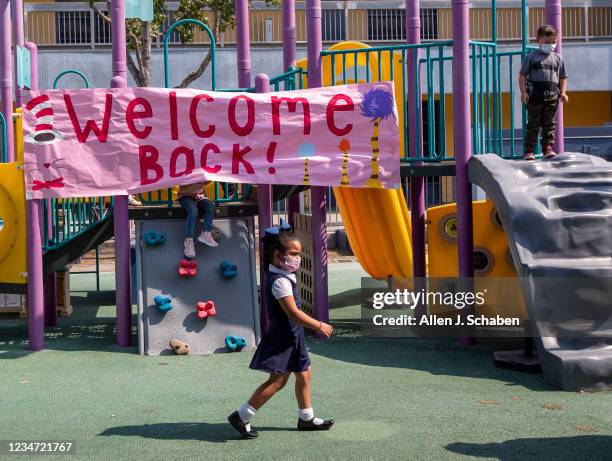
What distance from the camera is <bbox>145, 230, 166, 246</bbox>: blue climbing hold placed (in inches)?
364

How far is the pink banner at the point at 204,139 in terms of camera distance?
9086 millimetres

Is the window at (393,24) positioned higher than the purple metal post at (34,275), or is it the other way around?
the window at (393,24)

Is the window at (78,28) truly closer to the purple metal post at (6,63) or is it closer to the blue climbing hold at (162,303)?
the purple metal post at (6,63)

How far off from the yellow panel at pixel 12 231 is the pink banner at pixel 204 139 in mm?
468

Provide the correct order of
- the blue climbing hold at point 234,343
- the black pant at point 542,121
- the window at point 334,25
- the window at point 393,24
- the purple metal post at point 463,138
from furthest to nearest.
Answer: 1. the window at point 393,24
2. the window at point 334,25
3. the black pant at point 542,121
4. the purple metal post at point 463,138
5. the blue climbing hold at point 234,343

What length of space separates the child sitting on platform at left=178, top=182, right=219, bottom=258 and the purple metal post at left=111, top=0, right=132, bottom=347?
1.73 feet

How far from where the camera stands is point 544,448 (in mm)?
5668

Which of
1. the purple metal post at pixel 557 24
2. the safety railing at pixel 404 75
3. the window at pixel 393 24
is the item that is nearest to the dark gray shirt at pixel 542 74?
the safety railing at pixel 404 75

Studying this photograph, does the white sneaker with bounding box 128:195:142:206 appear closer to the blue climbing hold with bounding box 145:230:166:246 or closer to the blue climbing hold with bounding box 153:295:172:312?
the blue climbing hold with bounding box 145:230:166:246

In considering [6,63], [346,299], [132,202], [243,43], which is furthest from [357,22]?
[132,202]

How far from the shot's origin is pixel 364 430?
240 inches

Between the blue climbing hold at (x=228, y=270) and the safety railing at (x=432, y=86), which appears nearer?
the blue climbing hold at (x=228, y=270)

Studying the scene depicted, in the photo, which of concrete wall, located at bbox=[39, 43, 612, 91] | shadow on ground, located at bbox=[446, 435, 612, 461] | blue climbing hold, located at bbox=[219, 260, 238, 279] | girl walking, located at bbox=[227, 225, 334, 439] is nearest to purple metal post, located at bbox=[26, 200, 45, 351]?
blue climbing hold, located at bbox=[219, 260, 238, 279]

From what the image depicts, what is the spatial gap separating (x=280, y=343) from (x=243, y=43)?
16.6ft
